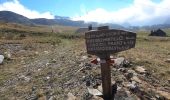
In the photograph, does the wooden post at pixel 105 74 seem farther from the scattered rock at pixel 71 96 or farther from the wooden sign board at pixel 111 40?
the scattered rock at pixel 71 96

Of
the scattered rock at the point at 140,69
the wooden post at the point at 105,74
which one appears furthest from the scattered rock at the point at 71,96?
the scattered rock at the point at 140,69

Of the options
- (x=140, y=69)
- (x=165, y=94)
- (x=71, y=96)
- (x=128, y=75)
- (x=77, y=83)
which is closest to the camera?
(x=71, y=96)

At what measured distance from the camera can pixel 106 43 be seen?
40.3 feet

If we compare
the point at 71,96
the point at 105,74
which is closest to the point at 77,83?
the point at 71,96

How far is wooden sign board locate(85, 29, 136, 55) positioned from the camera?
12.1 m

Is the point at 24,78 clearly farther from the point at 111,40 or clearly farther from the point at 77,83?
the point at 111,40

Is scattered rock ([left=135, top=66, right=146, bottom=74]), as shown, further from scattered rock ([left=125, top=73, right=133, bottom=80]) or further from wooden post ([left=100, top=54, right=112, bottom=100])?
wooden post ([left=100, top=54, right=112, bottom=100])

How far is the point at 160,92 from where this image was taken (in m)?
14.9

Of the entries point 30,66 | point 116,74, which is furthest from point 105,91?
point 30,66

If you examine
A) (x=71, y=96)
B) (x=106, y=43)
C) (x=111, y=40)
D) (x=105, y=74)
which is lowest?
(x=71, y=96)

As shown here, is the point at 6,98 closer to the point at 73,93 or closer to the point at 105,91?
the point at 73,93

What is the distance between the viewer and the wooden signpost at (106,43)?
39.9 feet

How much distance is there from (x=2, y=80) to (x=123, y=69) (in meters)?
7.42

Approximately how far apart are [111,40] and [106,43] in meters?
0.23
